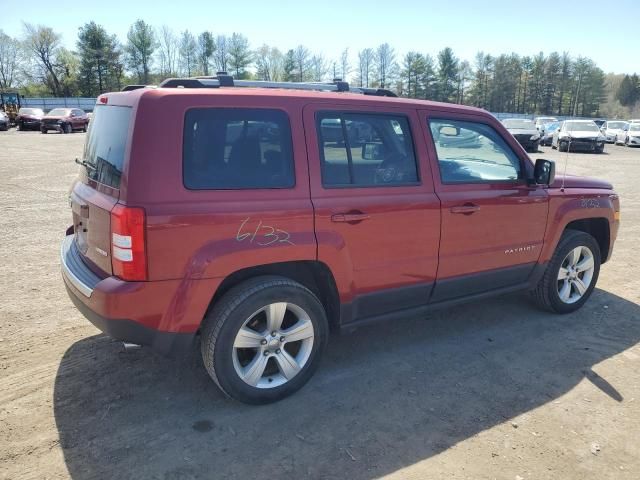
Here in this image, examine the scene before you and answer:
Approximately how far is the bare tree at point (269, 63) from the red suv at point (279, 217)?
82.5 m

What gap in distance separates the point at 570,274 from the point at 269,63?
284 ft

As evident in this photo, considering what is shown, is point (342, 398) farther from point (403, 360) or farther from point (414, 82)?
point (414, 82)

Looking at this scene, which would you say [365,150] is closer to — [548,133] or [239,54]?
[548,133]

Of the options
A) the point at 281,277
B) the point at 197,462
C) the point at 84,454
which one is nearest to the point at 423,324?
the point at 281,277

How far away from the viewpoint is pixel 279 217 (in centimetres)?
299

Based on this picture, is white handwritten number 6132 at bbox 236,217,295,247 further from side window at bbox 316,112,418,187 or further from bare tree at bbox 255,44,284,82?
bare tree at bbox 255,44,284,82

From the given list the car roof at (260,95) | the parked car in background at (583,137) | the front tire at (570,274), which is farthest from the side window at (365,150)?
the parked car in background at (583,137)

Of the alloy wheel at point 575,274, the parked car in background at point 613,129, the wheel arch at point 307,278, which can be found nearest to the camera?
the wheel arch at point 307,278

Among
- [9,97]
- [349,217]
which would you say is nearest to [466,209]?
[349,217]

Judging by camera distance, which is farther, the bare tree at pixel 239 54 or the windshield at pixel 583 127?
the bare tree at pixel 239 54

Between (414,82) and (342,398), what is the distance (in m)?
84.1

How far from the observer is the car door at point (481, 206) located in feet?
12.3

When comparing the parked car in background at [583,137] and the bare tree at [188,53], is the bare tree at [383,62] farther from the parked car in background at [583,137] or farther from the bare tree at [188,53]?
the parked car in background at [583,137]

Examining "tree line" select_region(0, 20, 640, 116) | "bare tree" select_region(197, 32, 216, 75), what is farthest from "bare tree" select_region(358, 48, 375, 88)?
"bare tree" select_region(197, 32, 216, 75)
